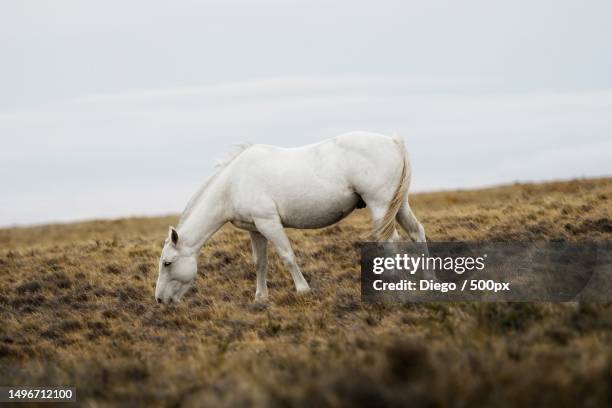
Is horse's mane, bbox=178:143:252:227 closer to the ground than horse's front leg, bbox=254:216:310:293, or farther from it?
farther from it

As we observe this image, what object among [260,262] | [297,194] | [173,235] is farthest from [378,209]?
[173,235]

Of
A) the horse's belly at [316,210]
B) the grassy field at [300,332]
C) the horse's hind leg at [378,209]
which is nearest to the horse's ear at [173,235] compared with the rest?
the grassy field at [300,332]

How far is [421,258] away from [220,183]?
3.20m

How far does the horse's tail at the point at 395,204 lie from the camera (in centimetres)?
1060

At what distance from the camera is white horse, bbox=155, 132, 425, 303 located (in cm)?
1070

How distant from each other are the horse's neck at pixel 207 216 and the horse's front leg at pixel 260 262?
0.61m

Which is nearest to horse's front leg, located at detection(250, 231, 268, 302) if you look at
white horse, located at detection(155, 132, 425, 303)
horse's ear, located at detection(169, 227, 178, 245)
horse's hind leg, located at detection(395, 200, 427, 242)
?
white horse, located at detection(155, 132, 425, 303)

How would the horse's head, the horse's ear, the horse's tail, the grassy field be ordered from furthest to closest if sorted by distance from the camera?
the horse's head → the horse's ear → the horse's tail → the grassy field

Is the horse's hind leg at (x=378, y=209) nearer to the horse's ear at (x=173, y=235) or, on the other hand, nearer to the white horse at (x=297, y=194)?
the white horse at (x=297, y=194)

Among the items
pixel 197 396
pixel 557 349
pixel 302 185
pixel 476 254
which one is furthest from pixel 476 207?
pixel 197 396

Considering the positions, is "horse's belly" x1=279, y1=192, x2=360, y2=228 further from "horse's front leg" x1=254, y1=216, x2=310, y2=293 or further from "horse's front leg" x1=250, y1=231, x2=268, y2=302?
"horse's front leg" x1=250, y1=231, x2=268, y2=302

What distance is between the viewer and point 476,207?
1794 centimetres

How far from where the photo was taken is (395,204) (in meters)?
10.7

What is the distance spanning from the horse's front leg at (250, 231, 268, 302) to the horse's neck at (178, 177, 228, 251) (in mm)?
609
